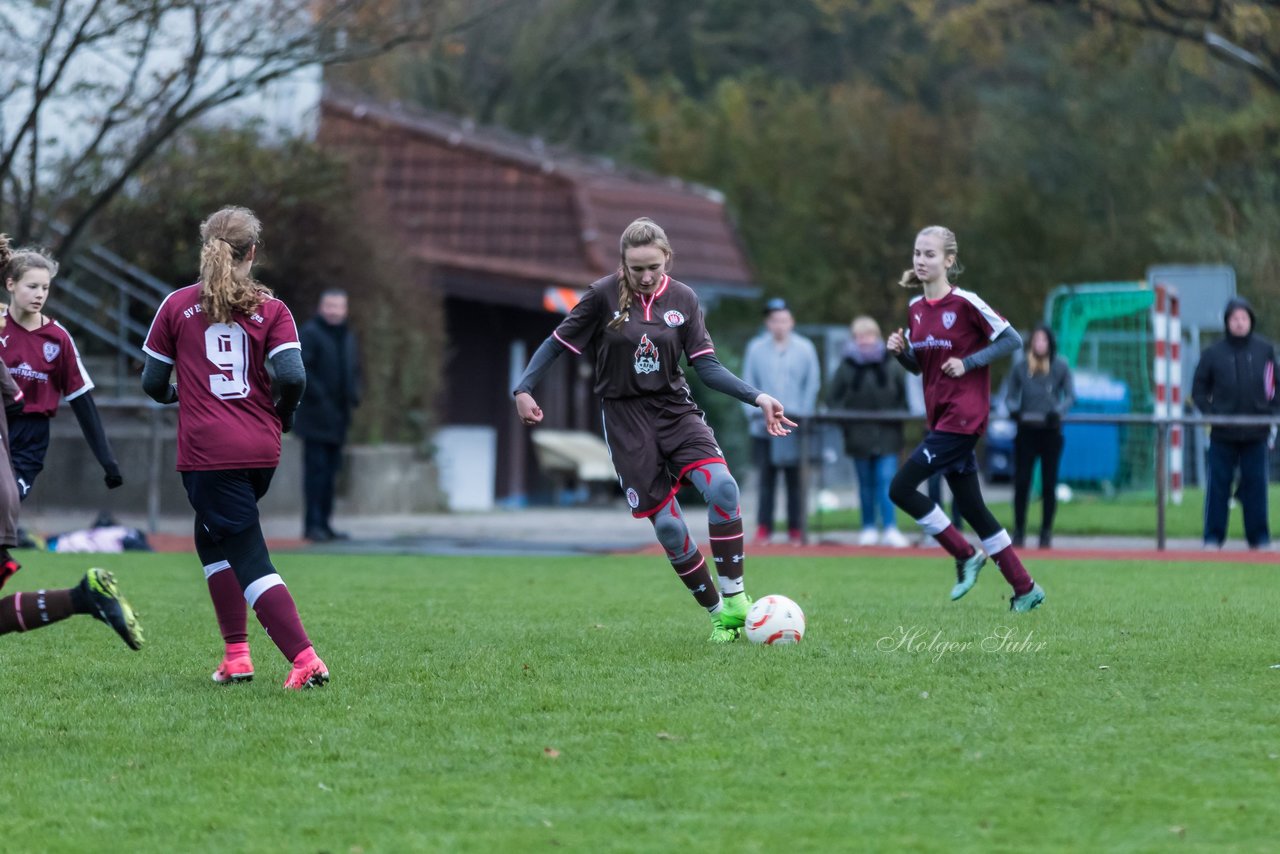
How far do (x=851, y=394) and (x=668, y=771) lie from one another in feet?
35.8

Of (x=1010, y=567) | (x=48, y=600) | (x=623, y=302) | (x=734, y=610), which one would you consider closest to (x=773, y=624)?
(x=734, y=610)

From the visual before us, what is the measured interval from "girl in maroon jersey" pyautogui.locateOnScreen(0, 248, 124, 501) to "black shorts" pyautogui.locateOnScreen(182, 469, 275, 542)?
4.56ft

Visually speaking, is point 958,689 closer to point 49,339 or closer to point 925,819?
point 925,819

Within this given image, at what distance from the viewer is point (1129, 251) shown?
35844 mm

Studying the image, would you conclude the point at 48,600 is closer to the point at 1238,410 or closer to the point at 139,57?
the point at 1238,410

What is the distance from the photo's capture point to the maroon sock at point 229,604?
7527mm

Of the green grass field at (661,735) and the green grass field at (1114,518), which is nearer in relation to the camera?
the green grass field at (661,735)

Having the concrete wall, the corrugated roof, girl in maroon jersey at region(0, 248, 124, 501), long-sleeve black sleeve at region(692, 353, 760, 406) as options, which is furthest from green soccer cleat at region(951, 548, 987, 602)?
the corrugated roof

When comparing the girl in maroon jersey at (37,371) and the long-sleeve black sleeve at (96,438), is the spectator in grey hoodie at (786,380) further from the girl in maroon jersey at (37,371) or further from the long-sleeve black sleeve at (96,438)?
the long-sleeve black sleeve at (96,438)

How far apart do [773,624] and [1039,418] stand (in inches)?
302

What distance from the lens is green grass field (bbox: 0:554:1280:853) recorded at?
5023mm

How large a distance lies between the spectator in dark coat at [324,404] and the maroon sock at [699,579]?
836cm

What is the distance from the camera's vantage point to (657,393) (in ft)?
27.5

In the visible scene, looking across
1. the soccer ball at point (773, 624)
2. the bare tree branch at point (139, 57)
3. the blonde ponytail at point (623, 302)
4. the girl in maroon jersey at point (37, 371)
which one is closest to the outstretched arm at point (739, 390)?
the blonde ponytail at point (623, 302)
